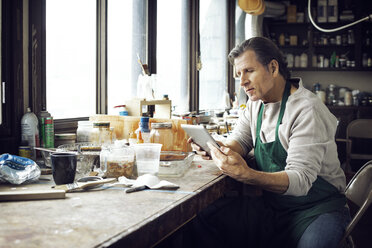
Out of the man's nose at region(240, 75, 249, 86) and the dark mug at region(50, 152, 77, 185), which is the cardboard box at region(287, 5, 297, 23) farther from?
the dark mug at region(50, 152, 77, 185)

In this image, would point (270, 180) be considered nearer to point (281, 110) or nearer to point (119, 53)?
point (281, 110)

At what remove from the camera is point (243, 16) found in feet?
21.5

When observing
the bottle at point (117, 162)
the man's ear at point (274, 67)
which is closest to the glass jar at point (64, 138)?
the bottle at point (117, 162)

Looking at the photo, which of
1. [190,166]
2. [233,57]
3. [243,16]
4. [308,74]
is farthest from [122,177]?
[308,74]

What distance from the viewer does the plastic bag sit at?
1.53m

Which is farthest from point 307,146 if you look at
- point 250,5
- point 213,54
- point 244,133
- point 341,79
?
point 341,79

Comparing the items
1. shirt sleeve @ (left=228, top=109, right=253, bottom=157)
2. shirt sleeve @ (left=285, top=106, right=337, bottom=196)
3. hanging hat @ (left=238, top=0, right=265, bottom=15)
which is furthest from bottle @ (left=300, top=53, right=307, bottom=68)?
shirt sleeve @ (left=285, top=106, right=337, bottom=196)

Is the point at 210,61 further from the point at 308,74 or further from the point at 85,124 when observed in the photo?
the point at 85,124

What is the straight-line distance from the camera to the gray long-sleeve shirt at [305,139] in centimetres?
168

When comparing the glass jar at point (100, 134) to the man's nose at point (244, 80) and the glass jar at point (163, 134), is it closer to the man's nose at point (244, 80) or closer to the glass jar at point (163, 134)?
the glass jar at point (163, 134)

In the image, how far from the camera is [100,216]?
113 cm

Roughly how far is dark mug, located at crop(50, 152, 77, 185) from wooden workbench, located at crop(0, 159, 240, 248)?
0.06m

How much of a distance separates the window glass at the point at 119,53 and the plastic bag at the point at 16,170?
4.49ft

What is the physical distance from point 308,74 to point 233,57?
5.31 metres
